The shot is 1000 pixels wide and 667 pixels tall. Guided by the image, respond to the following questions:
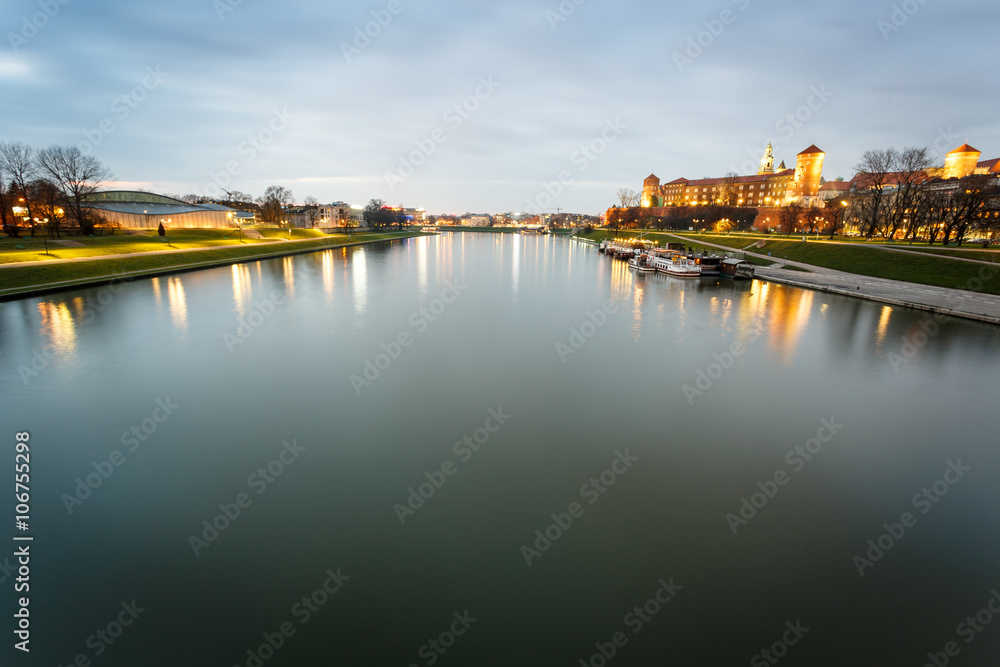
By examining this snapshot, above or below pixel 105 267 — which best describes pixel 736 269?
below

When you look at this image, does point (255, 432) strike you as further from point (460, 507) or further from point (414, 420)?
point (460, 507)

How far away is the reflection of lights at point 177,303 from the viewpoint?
18.9 metres

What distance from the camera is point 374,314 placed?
2205 cm

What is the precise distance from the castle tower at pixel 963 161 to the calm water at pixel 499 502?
11128 centimetres

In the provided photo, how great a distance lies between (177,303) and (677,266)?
127ft

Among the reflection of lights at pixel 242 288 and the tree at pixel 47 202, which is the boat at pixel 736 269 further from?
the tree at pixel 47 202

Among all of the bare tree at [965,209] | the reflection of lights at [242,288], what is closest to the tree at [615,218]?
the bare tree at [965,209]

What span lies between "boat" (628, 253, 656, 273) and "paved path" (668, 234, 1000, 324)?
31.8ft

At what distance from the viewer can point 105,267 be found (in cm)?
3102

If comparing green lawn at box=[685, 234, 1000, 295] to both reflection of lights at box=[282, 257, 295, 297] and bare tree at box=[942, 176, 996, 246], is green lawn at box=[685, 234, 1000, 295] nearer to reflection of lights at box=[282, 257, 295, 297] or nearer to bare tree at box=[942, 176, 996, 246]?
bare tree at box=[942, 176, 996, 246]

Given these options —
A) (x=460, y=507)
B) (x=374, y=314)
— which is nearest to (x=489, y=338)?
(x=374, y=314)

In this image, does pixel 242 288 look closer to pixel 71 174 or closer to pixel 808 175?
pixel 71 174

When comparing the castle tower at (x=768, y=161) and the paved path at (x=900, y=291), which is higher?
the castle tower at (x=768, y=161)

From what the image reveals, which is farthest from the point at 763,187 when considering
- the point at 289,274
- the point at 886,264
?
the point at 289,274
